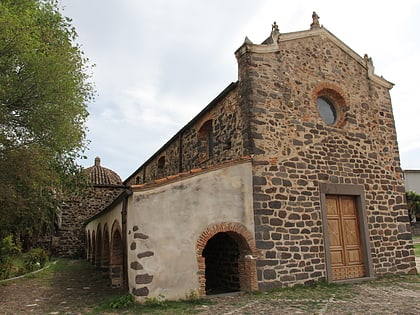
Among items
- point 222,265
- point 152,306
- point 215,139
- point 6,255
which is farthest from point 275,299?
point 6,255

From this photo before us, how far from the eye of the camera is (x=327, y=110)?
11672 mm

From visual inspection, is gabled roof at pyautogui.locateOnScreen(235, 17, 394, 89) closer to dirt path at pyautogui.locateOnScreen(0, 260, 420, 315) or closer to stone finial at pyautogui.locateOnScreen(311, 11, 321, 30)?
stone finial at pyautogui.locateOnScreen(311, 11, 321, 30)

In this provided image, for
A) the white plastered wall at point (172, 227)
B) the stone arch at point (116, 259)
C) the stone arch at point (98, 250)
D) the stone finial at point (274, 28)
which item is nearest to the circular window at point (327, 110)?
the stone finial at point (274, 28)

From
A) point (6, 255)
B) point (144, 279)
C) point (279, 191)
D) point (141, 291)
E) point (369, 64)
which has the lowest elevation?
point (141, 291)

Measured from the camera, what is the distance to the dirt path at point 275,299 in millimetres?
6910

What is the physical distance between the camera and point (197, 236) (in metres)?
8.28

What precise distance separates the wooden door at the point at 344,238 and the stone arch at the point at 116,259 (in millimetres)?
6174

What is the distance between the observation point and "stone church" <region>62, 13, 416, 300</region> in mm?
8086

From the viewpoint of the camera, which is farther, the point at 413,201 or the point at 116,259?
the point at 413,201

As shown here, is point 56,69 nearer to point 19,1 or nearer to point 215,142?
point 19,1

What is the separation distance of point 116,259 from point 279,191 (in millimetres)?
5411

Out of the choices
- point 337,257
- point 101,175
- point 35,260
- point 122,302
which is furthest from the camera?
point 101,175

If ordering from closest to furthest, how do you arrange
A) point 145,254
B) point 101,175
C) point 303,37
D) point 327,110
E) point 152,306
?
point 152,306, point 145,254, point 303,37, point 327,110, point 101,175

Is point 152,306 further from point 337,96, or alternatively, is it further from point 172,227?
point 337,96
